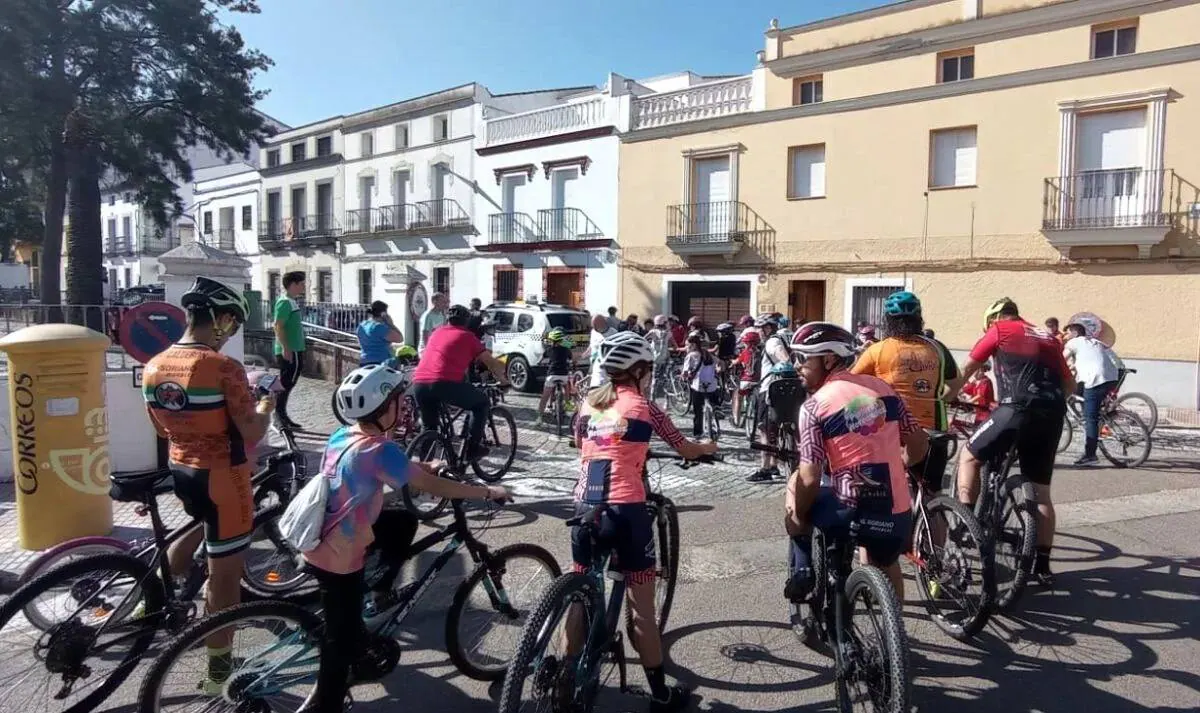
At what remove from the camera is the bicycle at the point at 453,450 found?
638 cm

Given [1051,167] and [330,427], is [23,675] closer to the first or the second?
[330,427]

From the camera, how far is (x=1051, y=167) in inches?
602

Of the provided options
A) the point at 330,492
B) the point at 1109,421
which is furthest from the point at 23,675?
the point at 1109,421

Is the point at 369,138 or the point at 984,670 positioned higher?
the point at 369,138

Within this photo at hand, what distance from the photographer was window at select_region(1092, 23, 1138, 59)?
1473cm

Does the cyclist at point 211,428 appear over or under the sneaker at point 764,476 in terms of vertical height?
over

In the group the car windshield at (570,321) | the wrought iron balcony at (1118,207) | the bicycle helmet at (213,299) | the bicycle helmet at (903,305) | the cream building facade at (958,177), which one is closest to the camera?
the bicycle helmet at (213,299)

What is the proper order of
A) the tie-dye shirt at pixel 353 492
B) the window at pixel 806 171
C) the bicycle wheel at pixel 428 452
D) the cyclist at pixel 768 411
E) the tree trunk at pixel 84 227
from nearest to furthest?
1. the tie-dye shirt at pixel 353 492
2. the cyclist at pixel 768 411
3. the bicycle wheel at pixel 428 452
4. the window at pixel 806 171
5. the tree trunk at pixel 84 227

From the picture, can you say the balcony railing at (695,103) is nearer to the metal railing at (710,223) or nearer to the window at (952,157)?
the metal railing at (710,223)

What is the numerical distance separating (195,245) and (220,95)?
1542cm

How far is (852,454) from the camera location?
10.5 feet

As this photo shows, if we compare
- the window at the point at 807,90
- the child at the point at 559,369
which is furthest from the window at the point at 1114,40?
the child at the point at 559,369

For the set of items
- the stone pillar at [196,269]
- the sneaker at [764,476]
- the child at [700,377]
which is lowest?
the sneaker at [764,476]

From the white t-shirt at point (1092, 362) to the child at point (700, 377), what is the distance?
3.93m
